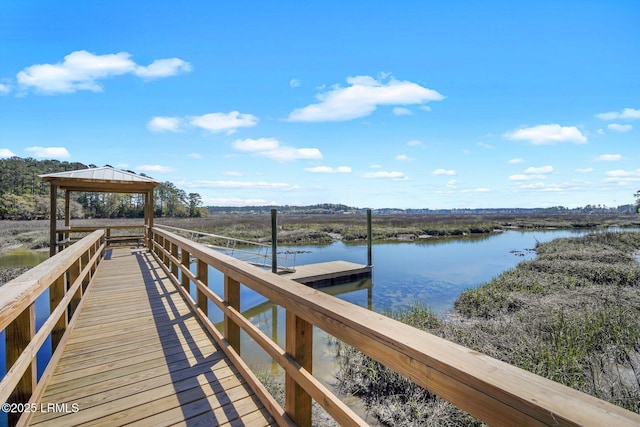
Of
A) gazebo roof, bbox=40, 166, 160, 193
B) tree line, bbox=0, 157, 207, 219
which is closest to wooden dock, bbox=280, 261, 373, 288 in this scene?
gazebo roof, bbox=40, 166, 160, 193

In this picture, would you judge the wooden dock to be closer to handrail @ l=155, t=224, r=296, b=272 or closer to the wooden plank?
the wooden plank

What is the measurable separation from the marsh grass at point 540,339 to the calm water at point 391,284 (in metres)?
0.77

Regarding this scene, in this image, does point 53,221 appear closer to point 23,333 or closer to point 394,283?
point 23,333

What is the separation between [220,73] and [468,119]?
12735 millimetres

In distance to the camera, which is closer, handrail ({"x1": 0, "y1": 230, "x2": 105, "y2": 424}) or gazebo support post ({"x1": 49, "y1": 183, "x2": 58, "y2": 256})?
handrail ({"x1": 0, "y1": 230, "x2": 105, "y2": 424})

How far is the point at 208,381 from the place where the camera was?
2.26 meters

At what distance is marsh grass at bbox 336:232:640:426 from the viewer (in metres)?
3.66

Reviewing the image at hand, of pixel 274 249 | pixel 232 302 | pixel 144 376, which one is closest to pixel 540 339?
pixel 232 302

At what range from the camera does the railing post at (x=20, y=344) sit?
1.57 m

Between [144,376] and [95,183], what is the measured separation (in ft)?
23.8

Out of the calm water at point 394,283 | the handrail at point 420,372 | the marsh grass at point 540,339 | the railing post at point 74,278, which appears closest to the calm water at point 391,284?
the calm water at point 394,283

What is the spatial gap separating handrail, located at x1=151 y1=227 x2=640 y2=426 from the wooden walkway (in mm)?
328

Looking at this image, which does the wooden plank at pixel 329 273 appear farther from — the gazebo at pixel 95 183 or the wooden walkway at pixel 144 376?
the wooden walkway at pixel 144 376

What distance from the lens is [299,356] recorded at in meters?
1.58
